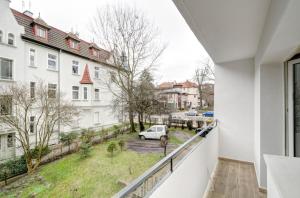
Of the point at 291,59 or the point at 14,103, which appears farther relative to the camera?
the point at 14,103

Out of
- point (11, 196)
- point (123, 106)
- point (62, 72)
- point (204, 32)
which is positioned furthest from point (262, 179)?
point (62, 72)

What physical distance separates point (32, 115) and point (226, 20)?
470cm

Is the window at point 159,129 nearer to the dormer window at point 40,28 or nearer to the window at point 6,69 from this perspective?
the window at point 6,69

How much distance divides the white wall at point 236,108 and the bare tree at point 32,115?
4.00 meters

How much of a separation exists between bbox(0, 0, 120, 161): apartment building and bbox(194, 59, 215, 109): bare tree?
331 cm

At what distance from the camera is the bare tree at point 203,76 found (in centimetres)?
353

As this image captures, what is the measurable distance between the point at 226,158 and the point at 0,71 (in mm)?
4843

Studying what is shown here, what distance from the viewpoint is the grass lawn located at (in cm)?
217

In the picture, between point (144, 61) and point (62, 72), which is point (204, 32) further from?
point (62, 72)

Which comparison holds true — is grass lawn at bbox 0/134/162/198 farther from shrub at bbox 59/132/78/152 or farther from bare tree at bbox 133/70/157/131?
bare tree at bbox 133/70/157/131

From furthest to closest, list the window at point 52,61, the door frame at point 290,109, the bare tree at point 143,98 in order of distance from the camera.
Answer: the window at point 52,61 < the bare tree at point 143,98 < the door frame at point 290,109

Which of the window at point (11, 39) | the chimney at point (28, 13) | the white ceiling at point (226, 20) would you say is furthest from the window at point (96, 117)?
the white ceiling at point (226, 20)

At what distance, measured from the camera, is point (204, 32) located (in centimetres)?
145

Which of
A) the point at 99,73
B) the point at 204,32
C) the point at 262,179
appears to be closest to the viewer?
the point at 204,32
